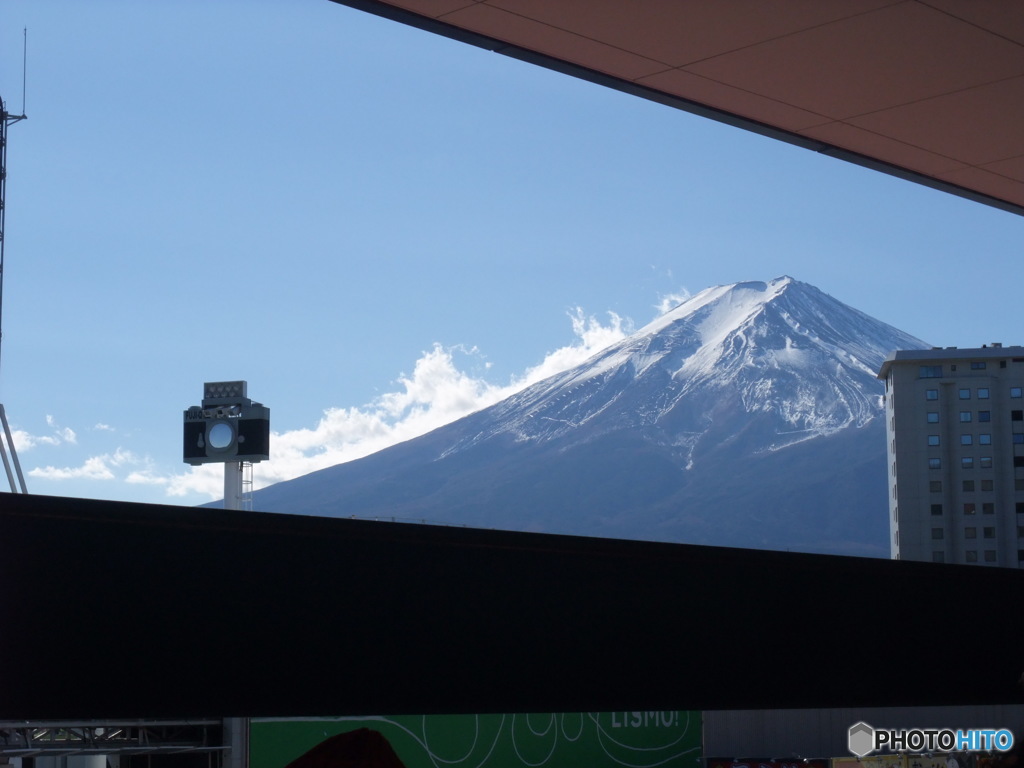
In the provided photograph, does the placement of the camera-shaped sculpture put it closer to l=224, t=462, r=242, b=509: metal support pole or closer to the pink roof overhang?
l=224, t=462, r=242, b=509: metal support pole

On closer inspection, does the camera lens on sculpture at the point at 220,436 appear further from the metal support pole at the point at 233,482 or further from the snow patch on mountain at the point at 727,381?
the snow patch on mountain at the point at 727,381

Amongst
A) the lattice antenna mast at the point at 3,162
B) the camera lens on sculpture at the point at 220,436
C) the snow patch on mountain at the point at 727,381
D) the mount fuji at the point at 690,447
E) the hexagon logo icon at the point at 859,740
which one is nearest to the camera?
the lattice antenna mast at the point at 3,162

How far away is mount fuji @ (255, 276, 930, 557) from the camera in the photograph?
397ft

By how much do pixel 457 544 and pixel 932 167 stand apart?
2.64 m

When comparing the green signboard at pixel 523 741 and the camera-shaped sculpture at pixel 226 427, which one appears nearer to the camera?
the green signboard at pixel 523 741

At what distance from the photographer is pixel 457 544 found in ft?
2.23

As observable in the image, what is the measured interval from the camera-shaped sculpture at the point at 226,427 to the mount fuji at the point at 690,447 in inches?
3599

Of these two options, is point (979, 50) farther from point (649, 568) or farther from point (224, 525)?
point (224, 525)

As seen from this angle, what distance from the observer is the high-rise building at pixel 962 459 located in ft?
204

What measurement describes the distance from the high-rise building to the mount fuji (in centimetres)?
4316

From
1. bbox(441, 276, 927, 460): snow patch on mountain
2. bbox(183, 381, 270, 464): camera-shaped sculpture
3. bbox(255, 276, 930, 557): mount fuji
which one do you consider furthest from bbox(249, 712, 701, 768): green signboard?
bbox(441, 276, 927, 460): snow patch on mountain

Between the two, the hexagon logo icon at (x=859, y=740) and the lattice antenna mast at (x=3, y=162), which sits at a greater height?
the lattice antenna mast at (x=3, y=162)

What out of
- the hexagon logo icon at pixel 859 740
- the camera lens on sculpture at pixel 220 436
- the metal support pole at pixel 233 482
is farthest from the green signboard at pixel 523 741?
the camera lens on sculpture at pixel 220 436

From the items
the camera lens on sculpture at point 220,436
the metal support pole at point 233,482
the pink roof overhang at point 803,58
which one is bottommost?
the pink roof overhang at point 803,58
